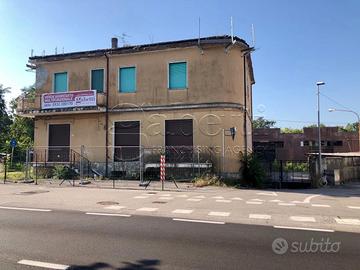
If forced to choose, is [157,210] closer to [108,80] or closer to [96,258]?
[96,258]

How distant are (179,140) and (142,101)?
3646 millimetres

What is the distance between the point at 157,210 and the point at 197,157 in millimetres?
10898

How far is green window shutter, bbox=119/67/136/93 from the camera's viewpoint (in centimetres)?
2570

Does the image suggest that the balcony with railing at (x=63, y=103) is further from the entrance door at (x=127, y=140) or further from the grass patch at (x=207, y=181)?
the grass patch at (x=207, y=181)

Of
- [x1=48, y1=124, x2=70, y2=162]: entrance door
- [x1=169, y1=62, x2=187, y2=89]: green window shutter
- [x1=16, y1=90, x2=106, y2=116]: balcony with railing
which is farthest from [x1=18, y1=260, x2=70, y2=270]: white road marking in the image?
[x1=48, y1=124, x2=70, y2=162]: entrance door

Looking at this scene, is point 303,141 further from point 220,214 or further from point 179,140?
point 220,214

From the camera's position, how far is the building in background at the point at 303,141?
71.5 meters

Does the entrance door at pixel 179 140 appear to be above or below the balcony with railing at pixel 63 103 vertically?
below

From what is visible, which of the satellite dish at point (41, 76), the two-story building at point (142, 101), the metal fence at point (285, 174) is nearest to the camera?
the two-story building at point (142, 101)

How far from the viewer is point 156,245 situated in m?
7.49

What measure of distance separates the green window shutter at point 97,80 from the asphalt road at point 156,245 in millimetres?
17070

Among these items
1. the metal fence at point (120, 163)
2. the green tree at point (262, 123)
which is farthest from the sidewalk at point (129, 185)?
the green tree at point (262, 123)

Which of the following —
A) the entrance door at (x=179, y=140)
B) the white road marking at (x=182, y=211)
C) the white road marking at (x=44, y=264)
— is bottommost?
the white road marking at (x=44, y=264)

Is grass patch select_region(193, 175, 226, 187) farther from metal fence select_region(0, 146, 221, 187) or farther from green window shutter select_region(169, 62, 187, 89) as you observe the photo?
green window shutter select_region(169, 62, 187, 89)
